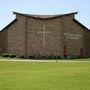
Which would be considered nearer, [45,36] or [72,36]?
[45,36]

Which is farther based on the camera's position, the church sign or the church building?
the church sign

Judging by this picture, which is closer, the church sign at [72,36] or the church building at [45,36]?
the church building at [45,36]

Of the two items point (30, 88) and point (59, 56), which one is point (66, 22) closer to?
point (59, 56)

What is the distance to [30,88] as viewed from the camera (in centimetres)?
1483

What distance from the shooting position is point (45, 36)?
232ft

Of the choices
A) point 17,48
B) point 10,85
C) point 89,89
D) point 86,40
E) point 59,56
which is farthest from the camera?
point 86,40

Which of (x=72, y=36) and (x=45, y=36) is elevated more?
(x=72, y=36)

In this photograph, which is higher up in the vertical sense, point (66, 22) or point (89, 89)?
point (66, 22)

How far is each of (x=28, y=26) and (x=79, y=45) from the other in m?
11.8

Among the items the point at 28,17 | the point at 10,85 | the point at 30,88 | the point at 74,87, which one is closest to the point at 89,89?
the point at 74,87

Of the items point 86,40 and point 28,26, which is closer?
point 28,26

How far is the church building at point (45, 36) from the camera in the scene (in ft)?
231

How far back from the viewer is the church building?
231 feet

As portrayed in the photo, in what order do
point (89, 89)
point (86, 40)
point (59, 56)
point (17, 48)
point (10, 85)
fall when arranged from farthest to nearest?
1. point (86, 40)
2. point (17, 48)
3. point (59, 56)
4. point (10, 85)
5. point (89, 89)
